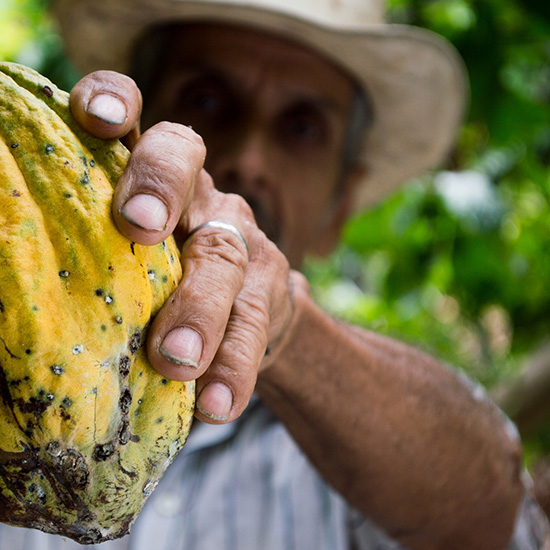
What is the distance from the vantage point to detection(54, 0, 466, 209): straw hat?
1.82m

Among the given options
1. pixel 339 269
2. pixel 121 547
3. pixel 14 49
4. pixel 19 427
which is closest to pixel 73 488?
pixel 19 427

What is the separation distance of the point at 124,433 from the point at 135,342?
81 mm

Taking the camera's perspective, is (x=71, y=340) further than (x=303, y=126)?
No

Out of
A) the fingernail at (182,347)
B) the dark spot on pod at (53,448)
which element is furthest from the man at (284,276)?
the dark spot on pod at (53,448)

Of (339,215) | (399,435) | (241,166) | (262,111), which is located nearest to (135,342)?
(399,435)

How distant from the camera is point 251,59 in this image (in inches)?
72.7

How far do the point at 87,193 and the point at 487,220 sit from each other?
194cm

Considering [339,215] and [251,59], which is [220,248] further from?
[339,215]

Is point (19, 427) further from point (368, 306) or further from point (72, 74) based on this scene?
point (368, 306)

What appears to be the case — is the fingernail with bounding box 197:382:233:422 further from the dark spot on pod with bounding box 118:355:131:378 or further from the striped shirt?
the striped shirt

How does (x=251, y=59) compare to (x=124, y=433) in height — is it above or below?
below

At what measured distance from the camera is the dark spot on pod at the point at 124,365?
58cm

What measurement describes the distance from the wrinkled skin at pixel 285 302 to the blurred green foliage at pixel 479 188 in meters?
0.42

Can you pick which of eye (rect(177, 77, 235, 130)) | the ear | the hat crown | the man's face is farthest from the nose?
the ear
